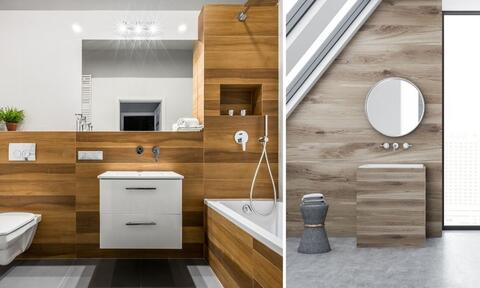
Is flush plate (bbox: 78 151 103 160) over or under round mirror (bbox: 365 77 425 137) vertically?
under

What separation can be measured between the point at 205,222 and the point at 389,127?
82.1 inches

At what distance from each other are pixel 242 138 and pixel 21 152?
1.49 metres

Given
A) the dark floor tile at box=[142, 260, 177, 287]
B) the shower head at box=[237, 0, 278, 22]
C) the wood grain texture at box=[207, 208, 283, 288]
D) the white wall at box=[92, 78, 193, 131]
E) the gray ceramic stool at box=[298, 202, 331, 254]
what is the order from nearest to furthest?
the wood grain texture at box=[207, 208, 283, 288] → the dark floor tile at box=[142, 260, 177, 287] → the shower head at box=[237, 0, 278, 22] → the white wall at box=[92, 78, 193, 131] → the gray ceramic stool at box=[298, 202, 331, 254]

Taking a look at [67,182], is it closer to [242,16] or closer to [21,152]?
[21,152]

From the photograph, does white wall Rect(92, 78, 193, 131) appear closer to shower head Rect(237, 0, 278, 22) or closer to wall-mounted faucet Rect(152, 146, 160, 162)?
wall-mounted faucet Rect(152, 146, 160, 162)

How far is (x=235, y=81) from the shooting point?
4113 millimetres

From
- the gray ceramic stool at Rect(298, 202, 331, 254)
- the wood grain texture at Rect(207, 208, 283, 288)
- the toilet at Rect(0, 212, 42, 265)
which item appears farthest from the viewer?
the gray ceramic stool at Rect(298, 202, 331, 254)

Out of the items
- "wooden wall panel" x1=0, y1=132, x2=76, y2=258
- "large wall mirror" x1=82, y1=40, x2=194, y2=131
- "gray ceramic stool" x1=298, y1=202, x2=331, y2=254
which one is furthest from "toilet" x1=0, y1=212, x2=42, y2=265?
"gray ceramic stool" x1=298, y1=202, x2=331, y2=254

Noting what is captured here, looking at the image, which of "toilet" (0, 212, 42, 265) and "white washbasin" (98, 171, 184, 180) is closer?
"toilet" (0, 212, 42, 265)

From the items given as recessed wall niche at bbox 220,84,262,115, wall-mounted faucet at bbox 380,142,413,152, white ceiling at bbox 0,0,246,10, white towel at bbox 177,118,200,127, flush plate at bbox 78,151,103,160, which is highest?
white ceiling at bbox 0,0,246,10

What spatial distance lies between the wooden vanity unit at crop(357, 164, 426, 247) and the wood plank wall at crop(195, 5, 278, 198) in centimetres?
96

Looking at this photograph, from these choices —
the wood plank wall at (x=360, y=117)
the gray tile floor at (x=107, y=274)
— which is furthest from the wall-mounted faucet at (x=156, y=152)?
the wood plank wall at (x=360, y=117)

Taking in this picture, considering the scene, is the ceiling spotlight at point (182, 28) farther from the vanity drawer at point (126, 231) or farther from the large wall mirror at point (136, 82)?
the vanity drawer at point (126, 231)

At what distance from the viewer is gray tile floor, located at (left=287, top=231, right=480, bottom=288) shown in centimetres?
352
